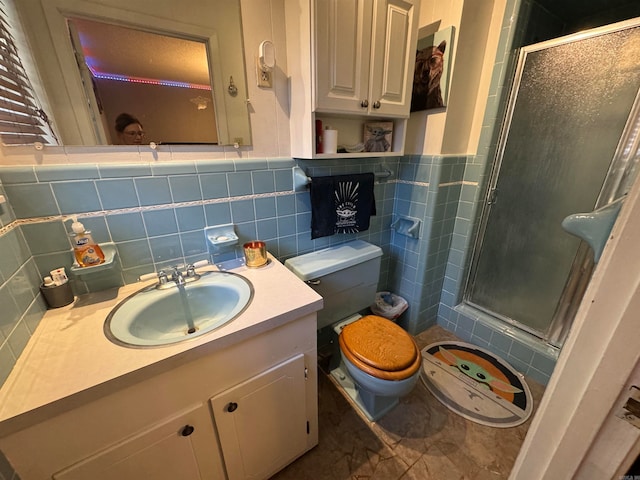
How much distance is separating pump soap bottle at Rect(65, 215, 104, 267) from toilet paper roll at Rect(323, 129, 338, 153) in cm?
96

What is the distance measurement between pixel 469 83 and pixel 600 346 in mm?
1532

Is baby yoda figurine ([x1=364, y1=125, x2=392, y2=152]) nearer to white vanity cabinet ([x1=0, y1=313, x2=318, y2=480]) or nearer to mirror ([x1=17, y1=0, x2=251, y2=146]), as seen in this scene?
mirror ([x1=17, y1=0, x2=251, y2=146])

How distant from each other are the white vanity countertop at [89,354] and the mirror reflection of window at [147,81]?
2.01 ft

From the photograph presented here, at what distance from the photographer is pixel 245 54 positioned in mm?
1025

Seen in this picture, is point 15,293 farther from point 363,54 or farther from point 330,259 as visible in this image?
point 363,54

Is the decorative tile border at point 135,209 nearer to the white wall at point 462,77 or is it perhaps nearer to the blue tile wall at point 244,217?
the blue tile wall at point 244,217

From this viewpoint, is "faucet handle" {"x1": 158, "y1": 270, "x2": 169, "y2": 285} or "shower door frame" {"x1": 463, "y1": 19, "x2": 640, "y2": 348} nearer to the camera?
"faucet handle" {"x1": 158, "y1": 270, "x2": 169, "y2": 285}

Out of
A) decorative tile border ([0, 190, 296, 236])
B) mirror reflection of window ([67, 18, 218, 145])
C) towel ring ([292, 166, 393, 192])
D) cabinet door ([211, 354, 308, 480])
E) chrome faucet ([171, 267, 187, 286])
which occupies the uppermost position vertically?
mirror reflection of window ([67, 18, 218, 145])

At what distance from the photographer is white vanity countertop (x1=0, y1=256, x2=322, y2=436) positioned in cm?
57

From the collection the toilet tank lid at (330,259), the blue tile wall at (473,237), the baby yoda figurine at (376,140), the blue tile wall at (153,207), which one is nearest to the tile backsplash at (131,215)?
the blue tile wall at (153,207)

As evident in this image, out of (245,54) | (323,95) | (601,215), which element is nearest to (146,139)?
(245,54)

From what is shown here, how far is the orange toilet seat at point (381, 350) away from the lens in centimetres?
109

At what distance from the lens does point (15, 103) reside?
0.75 m

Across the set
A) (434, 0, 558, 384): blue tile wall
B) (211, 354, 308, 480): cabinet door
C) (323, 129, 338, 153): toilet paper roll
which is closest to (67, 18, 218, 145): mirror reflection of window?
(323, 129, 338, 153): toilet paper roll
